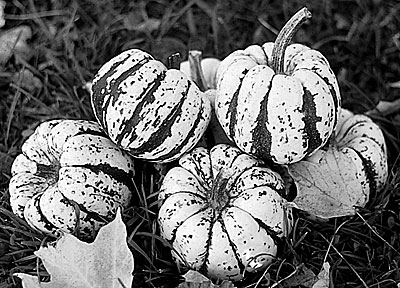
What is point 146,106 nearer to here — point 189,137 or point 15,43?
point 189,137

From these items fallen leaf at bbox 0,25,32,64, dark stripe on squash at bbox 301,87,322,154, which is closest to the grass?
fallen leaf at bbox 0,25,32,64

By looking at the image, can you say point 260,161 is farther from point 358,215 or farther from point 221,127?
point 358,215

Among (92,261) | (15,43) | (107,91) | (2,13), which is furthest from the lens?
(2,13)

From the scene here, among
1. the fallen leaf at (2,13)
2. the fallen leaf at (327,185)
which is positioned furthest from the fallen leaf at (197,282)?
the fallen leaf at (2,13)

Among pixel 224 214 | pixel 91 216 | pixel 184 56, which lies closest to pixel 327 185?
pixel 224 214

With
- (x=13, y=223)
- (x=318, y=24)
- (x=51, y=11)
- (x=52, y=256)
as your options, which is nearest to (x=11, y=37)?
(x=51, y=11)

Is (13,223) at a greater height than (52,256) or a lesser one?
lesser

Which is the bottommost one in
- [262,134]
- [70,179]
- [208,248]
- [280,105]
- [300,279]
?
[300,279]

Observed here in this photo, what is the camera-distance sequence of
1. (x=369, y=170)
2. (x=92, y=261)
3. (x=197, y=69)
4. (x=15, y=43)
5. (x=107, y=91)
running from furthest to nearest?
(x=15, y=43), (x=197, y=69), (x=369, y=170), (x=107, y=91), (x=92, y=261)

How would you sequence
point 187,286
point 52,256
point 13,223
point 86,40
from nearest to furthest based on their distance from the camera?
point 52,256, point 187,286, point 13,223, point 86,40
